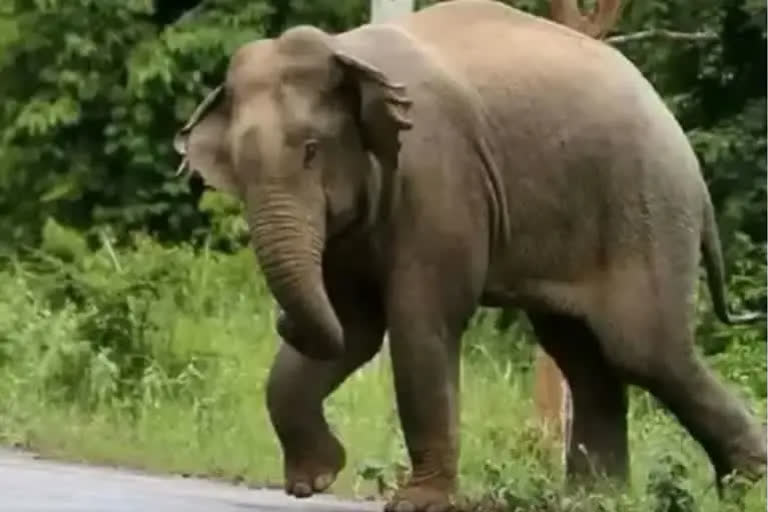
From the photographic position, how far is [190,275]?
2067cm


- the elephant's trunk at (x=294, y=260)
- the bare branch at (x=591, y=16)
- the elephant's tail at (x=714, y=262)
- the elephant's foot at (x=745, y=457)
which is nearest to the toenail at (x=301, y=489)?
the elephant's trunk at (x=294, y=260)

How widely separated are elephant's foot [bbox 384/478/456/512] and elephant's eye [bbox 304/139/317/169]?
137cm

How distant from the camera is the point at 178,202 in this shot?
→ 25859mm

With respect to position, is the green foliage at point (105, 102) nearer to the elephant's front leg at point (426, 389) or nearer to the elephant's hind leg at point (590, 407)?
the elephant's hind leg at point (590, 407)

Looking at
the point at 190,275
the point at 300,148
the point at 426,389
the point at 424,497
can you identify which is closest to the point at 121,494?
the point at 424,497

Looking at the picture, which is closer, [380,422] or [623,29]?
[380,422]

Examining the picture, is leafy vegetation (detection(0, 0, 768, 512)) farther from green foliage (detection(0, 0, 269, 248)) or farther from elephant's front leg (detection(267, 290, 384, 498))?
elephant's front leg (detection(267, 290, 384, 498))

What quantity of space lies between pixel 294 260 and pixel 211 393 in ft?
22.0

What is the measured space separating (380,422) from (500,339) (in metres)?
6.38

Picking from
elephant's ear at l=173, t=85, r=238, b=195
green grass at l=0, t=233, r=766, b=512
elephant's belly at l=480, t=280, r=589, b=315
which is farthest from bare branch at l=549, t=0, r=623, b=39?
elephant's ear at l=173, t=85, r=238, b=195

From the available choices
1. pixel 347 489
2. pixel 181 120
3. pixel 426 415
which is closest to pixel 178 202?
pixel 181 120

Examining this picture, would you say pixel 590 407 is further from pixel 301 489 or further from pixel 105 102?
pixel 105 102

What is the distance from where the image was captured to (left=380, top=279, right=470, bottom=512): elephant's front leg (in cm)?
1004

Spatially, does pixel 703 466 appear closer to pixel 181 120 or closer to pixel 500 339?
pixel 500 339
